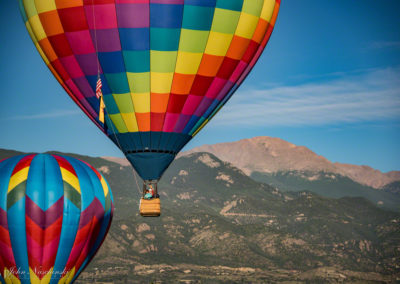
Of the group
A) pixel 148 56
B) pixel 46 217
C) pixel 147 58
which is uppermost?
pixel 148 56

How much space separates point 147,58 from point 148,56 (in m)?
0.16

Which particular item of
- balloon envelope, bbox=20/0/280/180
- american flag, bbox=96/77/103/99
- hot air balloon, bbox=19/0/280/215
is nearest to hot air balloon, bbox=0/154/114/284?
hot air balloon, bbox=19/0/280/215

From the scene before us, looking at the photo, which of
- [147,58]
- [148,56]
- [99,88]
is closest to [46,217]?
[99,88]

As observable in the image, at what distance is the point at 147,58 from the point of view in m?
51.7

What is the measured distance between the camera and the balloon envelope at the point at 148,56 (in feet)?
167

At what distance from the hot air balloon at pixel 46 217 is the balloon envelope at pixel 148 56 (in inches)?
539

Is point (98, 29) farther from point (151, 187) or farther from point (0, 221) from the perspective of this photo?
point (0, 221)

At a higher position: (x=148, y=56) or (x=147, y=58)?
(x=148, y=56)

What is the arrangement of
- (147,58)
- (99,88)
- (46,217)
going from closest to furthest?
(147,58)
(99,88)
(46,217)

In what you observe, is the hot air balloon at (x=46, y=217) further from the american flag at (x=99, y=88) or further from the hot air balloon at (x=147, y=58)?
the american flag at (x=99, y=88)

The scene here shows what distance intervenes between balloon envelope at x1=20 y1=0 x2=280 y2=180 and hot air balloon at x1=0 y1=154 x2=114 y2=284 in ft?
44.9

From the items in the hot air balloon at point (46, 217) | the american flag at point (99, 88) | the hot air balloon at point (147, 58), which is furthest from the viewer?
the hot air balloon at point (46, 217)

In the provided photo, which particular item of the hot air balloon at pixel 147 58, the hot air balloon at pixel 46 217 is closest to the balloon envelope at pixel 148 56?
the hot air balloon at pixel 147 58

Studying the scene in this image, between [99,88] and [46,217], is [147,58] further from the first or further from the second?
[46,217]
